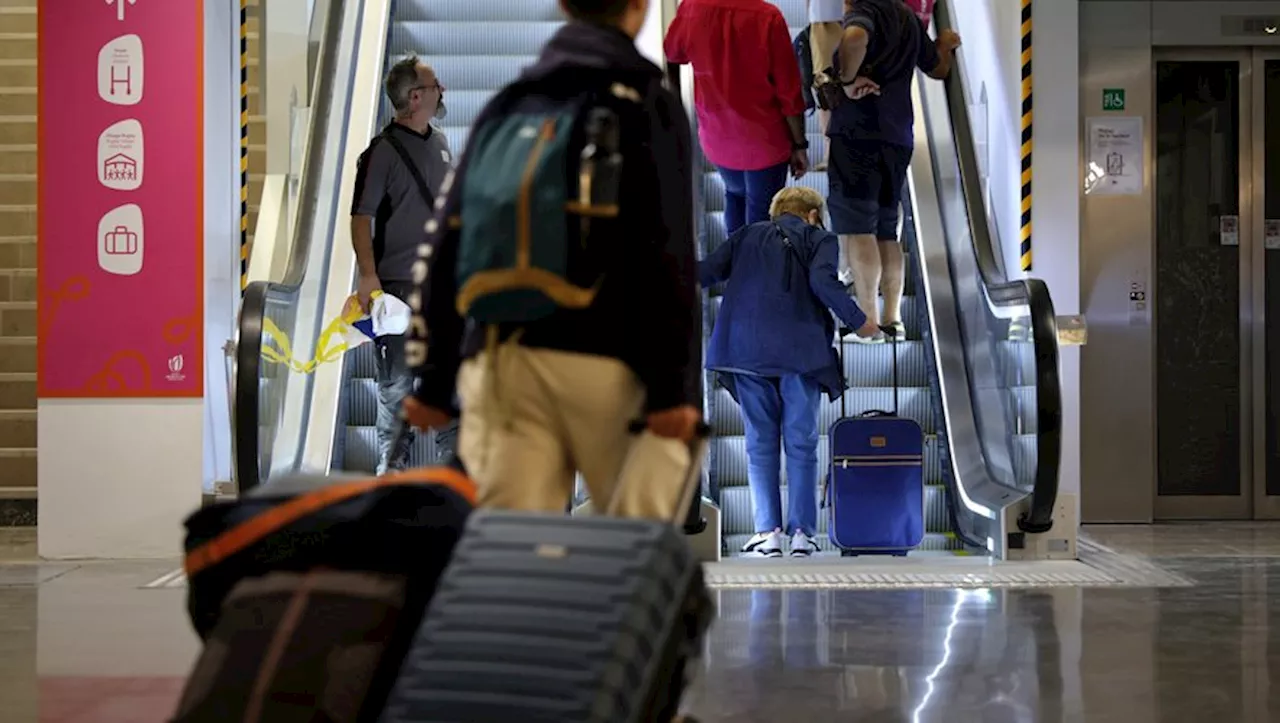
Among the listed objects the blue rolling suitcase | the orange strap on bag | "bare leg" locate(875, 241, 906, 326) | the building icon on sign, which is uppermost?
the building icon on sign

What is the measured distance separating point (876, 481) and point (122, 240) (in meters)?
3.76

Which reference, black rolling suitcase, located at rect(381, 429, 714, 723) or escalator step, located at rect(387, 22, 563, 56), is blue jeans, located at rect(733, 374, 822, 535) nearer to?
escalator step, located at rect(387, 22, 563, 56)

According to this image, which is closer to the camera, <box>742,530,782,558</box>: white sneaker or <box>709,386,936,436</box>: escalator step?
<box>742,530,782,558</box>: white sneaker

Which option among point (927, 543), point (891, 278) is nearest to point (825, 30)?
point (891, 278)

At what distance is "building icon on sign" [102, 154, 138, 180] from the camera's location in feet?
25.8

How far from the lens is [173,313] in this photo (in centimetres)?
789

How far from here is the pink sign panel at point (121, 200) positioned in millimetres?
7832

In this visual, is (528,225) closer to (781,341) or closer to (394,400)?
(394,400)

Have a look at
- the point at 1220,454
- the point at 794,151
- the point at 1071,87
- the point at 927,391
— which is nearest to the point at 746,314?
the point at 794,151

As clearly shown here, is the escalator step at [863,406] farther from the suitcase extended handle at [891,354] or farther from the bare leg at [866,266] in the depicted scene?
the bare leg at [866,266]

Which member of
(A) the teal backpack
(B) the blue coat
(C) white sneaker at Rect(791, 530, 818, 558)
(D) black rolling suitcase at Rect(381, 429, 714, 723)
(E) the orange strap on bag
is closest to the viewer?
(D) black rolling suitcase at Rect(381, 429, 714, 723)

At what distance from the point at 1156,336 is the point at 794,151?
3033mm

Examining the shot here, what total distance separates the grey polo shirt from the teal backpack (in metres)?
3.69

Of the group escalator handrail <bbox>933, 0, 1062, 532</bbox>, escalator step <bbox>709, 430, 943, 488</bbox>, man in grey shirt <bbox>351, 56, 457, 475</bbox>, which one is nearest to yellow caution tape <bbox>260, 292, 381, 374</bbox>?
man in grey shirt <bbox>351, 56, 457, 475</bbox>
